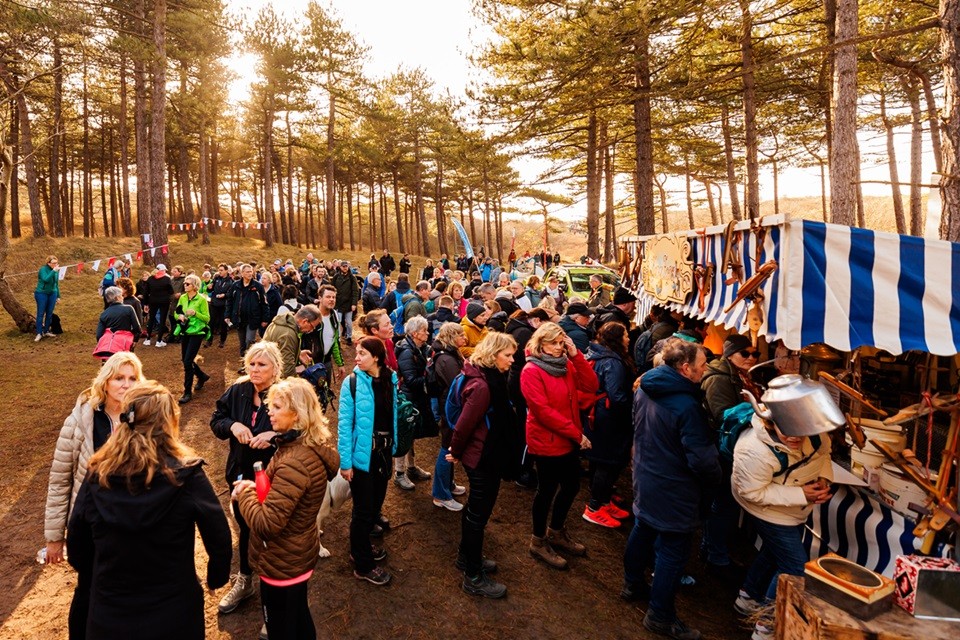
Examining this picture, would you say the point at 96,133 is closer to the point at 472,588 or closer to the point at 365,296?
the point at 365,296

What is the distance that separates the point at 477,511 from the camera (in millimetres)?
4074

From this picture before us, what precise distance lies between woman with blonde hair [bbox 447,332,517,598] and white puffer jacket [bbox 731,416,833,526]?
1727 millimetres

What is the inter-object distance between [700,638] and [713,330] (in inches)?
149

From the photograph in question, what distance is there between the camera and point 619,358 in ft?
17.3

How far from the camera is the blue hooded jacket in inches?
138

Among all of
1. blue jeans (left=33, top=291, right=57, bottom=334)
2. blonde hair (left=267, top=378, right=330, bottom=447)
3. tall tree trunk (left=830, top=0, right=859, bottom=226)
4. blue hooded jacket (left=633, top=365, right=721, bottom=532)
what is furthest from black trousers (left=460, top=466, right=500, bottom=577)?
blue jeans (left=33, top=291, right=57, bottom=334)

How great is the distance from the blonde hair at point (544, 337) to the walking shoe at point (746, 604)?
8.15ft

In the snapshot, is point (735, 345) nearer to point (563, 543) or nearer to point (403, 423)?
point (563, 543)

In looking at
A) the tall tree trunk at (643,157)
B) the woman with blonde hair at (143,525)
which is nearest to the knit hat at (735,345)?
the woman with blonde hair at (143,525)

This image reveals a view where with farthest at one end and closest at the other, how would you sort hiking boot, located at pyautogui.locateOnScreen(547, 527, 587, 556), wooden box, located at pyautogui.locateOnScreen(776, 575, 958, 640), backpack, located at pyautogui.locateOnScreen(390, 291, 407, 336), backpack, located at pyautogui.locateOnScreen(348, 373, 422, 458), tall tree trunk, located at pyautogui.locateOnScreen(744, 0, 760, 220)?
tall tree trunk, located at pyautogui.locateOnScreen(744, 0, 760, 220) → backpack, located at pyautogui.locateOnScreen(390, 291, 407, 336) → hiking boot, located at pyautogui.locateOnScreen(547, 527, 587, 556) → backpack, located at pyautogui.locateOnScreen(348, 373, 422, 458) → wooden box, located at pyautogui.locateOnScreen(776, 575, 958, 640)

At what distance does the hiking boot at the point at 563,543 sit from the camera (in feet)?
15.6

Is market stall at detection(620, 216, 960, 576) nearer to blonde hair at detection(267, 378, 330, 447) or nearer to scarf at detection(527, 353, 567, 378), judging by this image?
scarf at detection(527, 353, 567, 378)

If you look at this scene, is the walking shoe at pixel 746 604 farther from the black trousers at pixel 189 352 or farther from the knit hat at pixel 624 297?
the black trousers at pixel 189 352

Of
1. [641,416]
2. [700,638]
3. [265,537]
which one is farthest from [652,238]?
[265,537]
